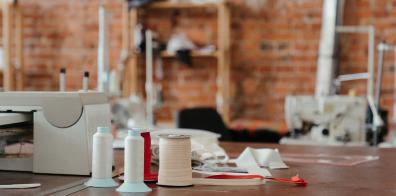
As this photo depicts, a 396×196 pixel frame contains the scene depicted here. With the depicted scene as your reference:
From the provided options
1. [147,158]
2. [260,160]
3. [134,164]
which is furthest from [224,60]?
[134,164]

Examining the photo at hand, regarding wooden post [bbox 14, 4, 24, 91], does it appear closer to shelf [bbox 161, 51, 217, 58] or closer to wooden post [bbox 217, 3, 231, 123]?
shelf [bbox 161, 51, 217, 58]

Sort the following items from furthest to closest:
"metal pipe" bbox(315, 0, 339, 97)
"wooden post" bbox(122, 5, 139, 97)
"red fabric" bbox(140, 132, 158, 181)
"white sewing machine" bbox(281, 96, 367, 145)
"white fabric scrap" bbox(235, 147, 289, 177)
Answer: "wooden post" bbox(122, 5, 139, 97) → "metal pipe" bbox(315, 0, 339, 97) → "white sewing machine" bbox(281, 96, 367, 145) → "white fabric scrap" bbox(235, 147, 289, 177) → "red fabric" bbox(140, 132, 158, 181)

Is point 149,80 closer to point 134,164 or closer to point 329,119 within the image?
point 329,119

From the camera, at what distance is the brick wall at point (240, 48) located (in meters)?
5.28

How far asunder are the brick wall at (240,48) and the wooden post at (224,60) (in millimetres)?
157

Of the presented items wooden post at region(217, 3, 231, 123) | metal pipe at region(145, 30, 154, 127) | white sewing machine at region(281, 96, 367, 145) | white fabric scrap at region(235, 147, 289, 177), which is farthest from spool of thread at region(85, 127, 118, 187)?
wooden post at region(217, 3, 231, 123)

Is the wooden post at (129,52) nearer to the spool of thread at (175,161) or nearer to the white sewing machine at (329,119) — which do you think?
the white sewing machine at (329,119)

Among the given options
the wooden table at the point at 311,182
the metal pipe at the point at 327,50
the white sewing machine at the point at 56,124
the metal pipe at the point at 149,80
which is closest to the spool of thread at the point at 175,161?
the wooden table at the point at 311,182

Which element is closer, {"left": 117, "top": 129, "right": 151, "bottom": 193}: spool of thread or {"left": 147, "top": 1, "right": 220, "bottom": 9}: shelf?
{"left": 117, "top": 129, "right": 151, "bottom": 193}: spool of thread

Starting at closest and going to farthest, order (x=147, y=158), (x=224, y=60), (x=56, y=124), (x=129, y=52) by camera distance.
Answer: (x=147, y=158), (x=56, y=124), (x=224, y=60), (x=129, y=52)

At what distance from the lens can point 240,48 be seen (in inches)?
215

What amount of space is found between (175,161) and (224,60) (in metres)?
3.56

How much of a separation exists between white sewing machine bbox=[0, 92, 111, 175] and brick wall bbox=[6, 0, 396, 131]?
3414mm

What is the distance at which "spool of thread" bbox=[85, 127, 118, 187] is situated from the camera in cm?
177
